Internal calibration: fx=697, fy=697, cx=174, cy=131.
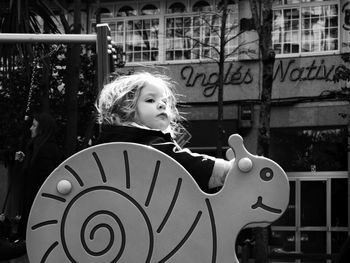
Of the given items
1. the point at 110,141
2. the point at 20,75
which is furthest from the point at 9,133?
the point at 110,141

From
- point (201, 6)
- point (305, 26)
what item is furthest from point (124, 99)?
point (201, 6)

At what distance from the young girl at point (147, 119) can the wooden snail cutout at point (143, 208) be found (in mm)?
84

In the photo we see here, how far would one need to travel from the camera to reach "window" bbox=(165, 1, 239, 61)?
15484 millimetres

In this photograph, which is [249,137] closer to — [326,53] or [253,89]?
[253,89]

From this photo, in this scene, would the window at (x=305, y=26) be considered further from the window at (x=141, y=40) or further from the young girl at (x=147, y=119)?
the young girl at (x=147, y=119)

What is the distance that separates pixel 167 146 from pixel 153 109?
0.19 meters

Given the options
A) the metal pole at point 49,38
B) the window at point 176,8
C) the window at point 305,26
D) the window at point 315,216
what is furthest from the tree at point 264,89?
the window at point 176,8

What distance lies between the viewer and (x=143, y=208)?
2.38 metres

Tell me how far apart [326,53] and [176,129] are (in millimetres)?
12181

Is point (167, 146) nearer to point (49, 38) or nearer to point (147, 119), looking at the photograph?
point (147, 119)

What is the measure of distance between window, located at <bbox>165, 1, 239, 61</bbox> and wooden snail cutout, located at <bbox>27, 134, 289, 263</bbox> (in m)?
13.0

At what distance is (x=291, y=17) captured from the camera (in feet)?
49.9

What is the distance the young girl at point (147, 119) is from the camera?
2420 mm

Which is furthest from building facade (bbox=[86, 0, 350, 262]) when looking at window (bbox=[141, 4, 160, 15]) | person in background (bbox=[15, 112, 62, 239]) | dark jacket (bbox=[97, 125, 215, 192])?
dark jacket (bbox=[97, 125, 215, 192])
